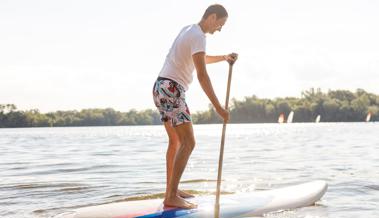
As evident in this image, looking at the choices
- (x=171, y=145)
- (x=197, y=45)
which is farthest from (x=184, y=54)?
(x=171, y=145)

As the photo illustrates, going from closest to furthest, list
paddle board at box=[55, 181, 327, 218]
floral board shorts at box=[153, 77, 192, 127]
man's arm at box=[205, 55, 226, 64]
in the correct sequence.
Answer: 1. floral board shorts at box=[153, 77, 192, 127]
2. paddle board at box=[55, 181, 327, 218]
3. man's arm at box=[205, 55, 226, 64]

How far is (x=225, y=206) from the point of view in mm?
6383

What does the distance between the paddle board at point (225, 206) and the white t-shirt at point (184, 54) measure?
56.3 inches

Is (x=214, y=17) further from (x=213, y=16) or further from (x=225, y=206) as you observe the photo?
(x=225, y=206)

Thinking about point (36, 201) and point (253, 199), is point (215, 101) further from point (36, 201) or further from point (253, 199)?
point (36, 201)

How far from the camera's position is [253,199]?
269 inches

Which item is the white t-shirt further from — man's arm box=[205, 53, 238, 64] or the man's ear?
man's arm box=[205, 53, 238, 64]

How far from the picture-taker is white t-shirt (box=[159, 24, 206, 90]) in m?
5.52

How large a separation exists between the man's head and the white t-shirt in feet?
0.47

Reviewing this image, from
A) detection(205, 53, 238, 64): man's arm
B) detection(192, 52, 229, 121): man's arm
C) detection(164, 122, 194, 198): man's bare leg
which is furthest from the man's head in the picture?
detection(164, 122, 194, 198): man's bare leg

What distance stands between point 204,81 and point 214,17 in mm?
728

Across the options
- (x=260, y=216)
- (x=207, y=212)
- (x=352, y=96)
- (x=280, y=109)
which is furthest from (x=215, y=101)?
(x=352, y=96)

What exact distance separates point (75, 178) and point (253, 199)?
20.5 ft

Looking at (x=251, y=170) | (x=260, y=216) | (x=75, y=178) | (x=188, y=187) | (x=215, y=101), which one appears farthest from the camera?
(x=251, y=170)
